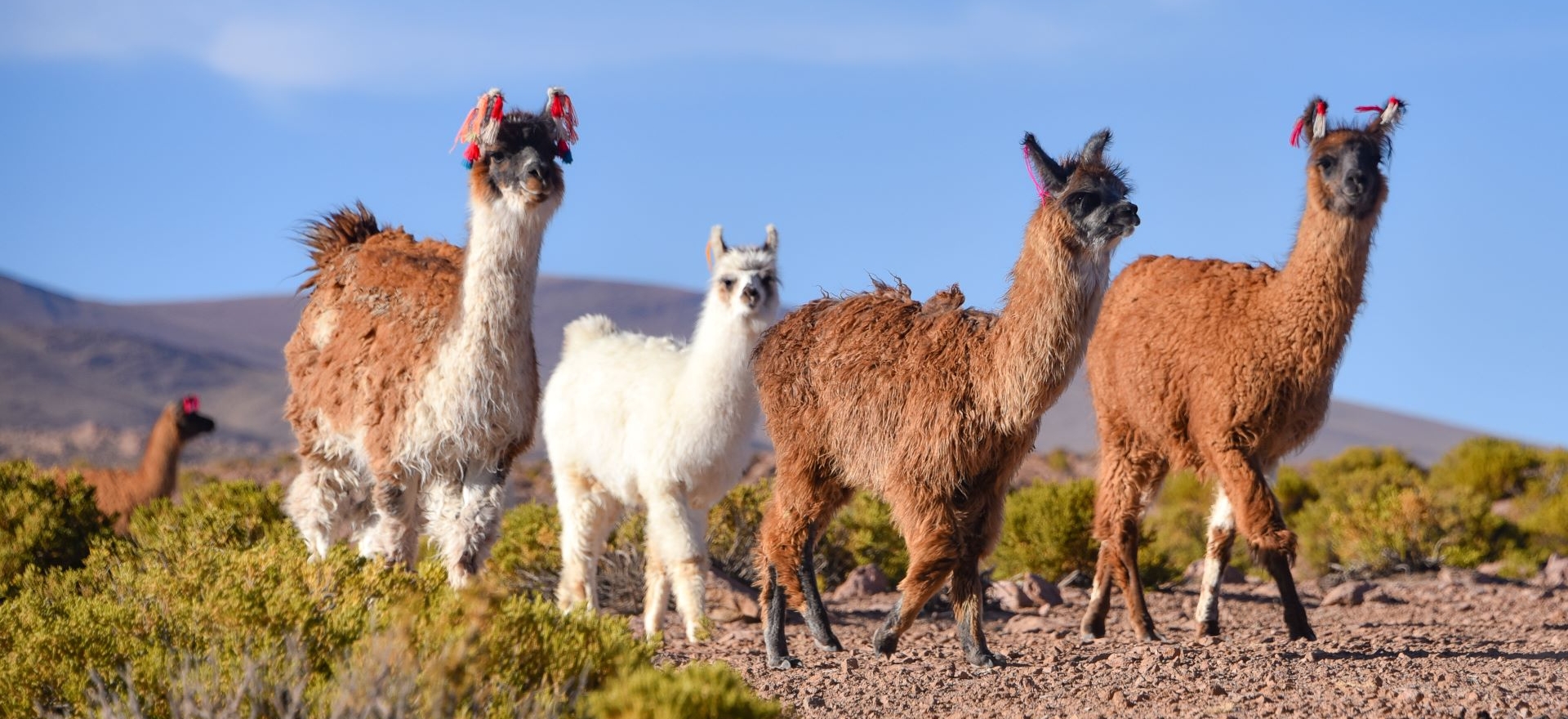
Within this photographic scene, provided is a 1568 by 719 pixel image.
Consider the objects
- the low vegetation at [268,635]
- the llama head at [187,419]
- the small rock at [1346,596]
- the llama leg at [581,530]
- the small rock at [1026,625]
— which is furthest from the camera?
the llama head at [187,419]

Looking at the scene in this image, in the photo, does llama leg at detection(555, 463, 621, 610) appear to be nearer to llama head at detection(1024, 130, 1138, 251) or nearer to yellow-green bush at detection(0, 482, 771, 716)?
yellow-green bush at detection(0, 482, 771, 716)

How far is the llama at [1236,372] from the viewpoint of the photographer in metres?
7.50

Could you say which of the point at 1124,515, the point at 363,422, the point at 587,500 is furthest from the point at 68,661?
the point at 1124,515

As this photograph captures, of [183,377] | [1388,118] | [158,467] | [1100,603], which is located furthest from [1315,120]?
[183,377]

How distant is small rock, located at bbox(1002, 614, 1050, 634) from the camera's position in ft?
30.0

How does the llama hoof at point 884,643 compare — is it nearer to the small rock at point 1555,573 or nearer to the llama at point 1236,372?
the llama at point 1236,372

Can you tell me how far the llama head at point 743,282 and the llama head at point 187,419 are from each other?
6231 millimetres

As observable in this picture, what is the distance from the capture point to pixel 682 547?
333 inches

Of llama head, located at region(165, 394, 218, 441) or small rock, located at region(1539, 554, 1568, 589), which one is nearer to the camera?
small rock, located at region(1539, 554, 1568, 589)

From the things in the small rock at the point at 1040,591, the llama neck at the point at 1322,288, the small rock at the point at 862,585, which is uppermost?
the llama neck at the point at 1322,288

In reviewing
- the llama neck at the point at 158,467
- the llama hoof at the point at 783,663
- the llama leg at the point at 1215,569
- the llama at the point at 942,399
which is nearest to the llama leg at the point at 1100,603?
the llama leg at the point at 1215,569

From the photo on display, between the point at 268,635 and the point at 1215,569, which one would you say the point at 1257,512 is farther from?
the point at 268,635

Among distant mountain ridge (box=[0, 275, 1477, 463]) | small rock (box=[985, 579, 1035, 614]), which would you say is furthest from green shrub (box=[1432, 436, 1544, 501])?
distant mountain ridge (box=[0, 275, 1477, 463])

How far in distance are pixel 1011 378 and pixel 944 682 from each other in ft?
4.18
